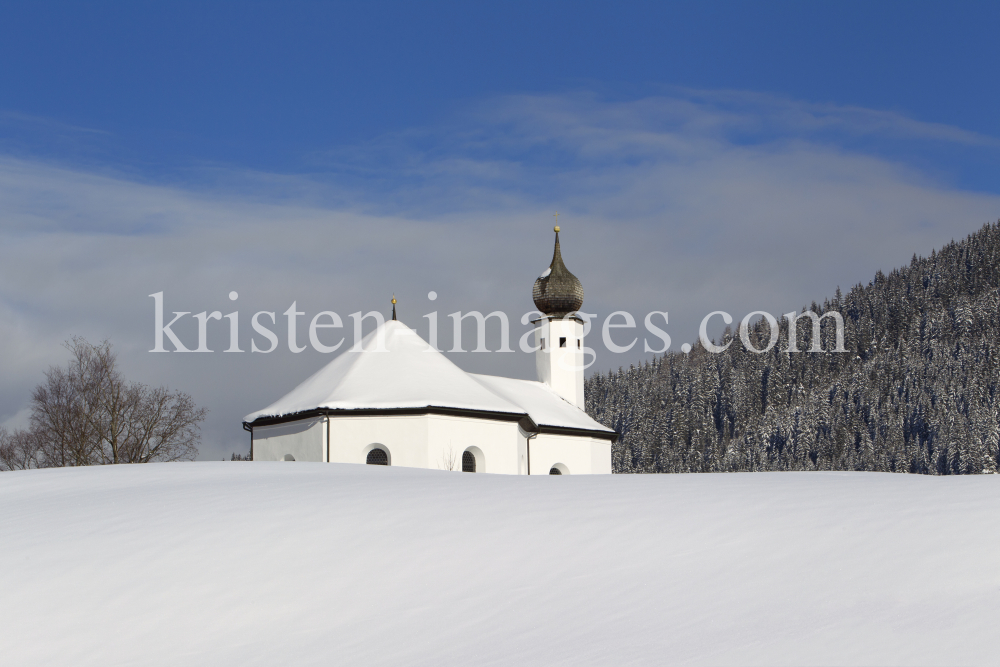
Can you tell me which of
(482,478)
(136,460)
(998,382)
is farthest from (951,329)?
(482,478)

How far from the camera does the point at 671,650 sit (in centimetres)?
776

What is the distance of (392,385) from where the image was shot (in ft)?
99.3

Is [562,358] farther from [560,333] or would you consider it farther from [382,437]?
[382,437]

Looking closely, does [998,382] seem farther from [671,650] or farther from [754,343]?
[671,650]

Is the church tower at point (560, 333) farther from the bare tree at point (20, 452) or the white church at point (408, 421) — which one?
the bare tree at point (20, 452)

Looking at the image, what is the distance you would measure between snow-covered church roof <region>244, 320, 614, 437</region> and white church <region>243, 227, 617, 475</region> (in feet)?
0.10

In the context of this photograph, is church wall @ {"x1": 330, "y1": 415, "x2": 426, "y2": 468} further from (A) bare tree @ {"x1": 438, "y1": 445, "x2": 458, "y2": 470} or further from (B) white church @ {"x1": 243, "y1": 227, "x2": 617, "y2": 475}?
(A) bare tree @ {"x1": 438, "y1": 445, "x2": 458, "y2": 470}

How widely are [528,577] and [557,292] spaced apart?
3182 cm

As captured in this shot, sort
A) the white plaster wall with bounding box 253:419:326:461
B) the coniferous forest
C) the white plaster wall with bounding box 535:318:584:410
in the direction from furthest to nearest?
the coniferous forest < the white plaster wall with bounding box 535:318:584:410 < the white plaster wall with bounding box 253:419:326:461

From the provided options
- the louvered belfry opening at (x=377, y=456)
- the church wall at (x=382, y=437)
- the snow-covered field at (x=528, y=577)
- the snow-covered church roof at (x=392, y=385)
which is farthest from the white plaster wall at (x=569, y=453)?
the snow-covered field at (x=528, y=577)

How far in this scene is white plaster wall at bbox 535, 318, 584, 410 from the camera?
40812 millimetres

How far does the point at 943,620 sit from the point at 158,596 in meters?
6.89

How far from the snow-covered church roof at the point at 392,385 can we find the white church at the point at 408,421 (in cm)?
3

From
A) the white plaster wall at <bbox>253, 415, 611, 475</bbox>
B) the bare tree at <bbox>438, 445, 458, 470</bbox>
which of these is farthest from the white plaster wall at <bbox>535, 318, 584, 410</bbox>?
the bare tree at <bbox>438, 445, 458, 470</bbox>
